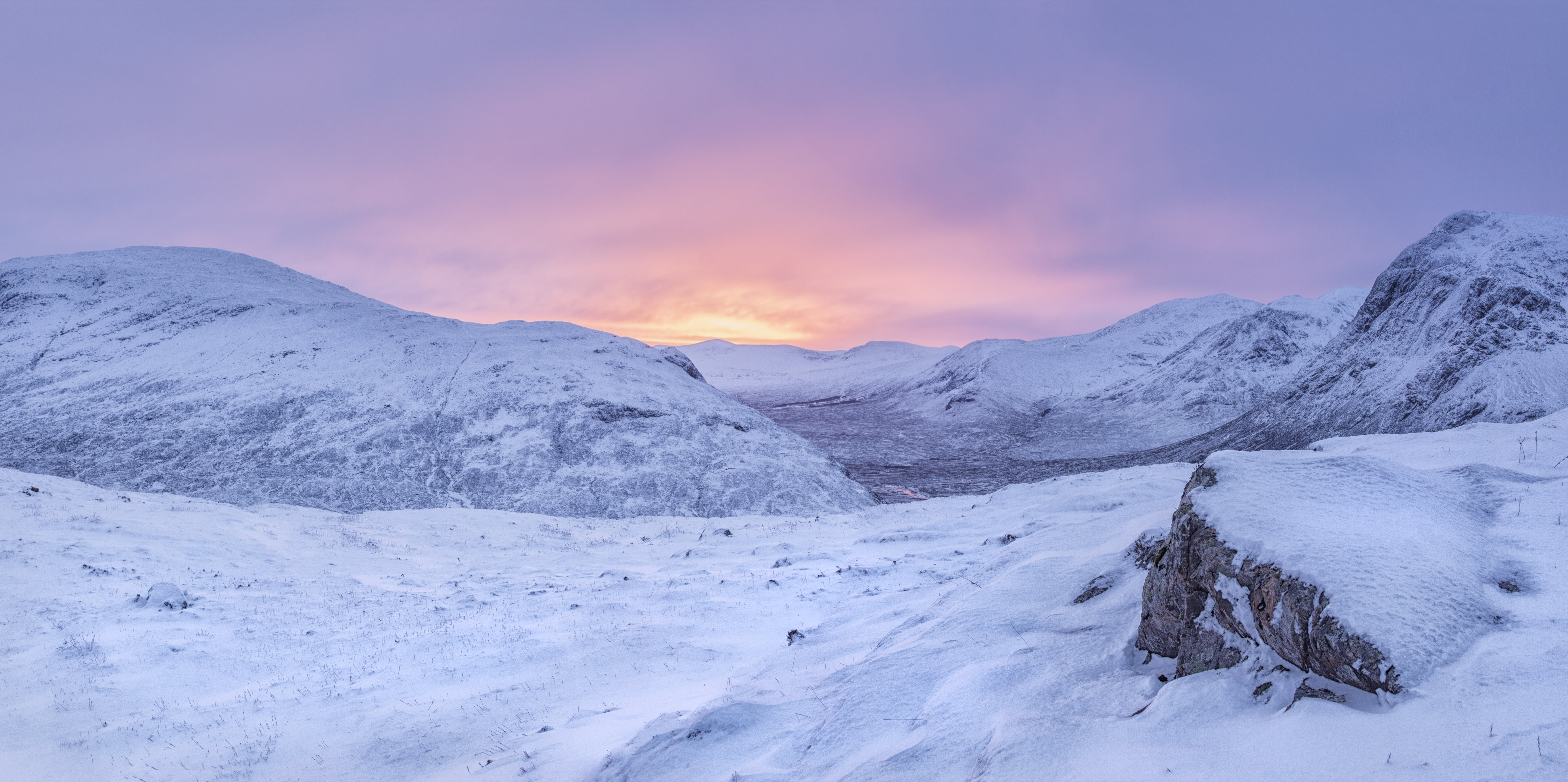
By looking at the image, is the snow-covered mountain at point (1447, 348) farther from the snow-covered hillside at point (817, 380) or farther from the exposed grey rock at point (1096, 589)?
the snow-covered hillside at point (817, 380)

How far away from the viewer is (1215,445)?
148ft

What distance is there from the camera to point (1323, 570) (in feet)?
15.5

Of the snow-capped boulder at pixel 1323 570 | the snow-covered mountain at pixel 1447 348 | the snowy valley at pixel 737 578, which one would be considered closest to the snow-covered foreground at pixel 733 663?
the snowy valley at pixel 737 578

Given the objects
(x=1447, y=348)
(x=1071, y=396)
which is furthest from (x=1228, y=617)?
(x=1071, y=396)

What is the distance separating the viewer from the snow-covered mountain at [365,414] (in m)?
30.8

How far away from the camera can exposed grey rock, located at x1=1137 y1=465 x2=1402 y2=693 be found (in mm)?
4258

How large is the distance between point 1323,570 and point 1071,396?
266 feet

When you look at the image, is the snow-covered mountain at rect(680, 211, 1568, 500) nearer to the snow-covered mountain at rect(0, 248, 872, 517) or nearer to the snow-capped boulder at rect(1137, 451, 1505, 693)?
the snow-covered mountain at rect(0, 248, 872, 517)

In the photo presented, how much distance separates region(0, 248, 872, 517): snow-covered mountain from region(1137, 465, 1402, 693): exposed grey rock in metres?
25.8

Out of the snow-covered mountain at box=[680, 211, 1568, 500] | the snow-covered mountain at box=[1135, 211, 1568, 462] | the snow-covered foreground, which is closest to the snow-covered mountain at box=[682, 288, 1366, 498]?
the snow-covered mountain at box=[680, 211, 1568, 500]

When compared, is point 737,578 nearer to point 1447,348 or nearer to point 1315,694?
point 1315,694

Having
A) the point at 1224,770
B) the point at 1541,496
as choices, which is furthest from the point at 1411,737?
the point at 1541,496

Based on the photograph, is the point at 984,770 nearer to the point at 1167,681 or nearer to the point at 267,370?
the point at 1167,681

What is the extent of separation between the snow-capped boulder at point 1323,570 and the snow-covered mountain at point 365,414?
25.9 meters
